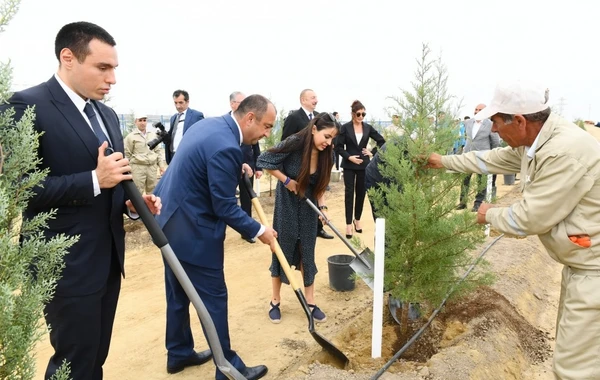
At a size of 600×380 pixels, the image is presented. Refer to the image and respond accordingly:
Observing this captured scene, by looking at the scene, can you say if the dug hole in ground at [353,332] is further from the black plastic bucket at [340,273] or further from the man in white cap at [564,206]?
the man in white cap at [564,206]

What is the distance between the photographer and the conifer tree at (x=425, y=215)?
348 cm

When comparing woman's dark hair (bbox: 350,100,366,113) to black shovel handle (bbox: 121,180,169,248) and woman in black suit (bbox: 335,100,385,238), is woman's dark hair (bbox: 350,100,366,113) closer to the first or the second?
woman in black suit (bbox: 335,100,385,238)

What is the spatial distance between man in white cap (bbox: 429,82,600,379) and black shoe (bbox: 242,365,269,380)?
2.14 meters

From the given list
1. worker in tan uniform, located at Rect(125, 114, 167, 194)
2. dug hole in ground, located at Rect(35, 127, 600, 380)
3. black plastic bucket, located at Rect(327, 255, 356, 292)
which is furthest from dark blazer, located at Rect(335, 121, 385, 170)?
worker in tan uniform, located at Rect(125, 114, 167, 194)

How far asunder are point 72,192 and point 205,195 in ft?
3.60

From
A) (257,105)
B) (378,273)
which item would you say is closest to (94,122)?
(257,105)

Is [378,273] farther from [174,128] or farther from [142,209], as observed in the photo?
[174,128]

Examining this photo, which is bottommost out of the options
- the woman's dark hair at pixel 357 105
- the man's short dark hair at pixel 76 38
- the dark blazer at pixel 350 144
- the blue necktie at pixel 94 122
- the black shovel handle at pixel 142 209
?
the dark blazer at pixel 350 144

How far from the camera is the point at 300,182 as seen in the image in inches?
158

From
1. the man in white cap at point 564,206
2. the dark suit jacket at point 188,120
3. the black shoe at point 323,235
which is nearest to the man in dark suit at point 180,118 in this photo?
the dark suit jacket at point 188,120

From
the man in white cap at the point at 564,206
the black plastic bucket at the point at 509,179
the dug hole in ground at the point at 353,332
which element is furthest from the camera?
the black plastic bucket at the point at 509,179

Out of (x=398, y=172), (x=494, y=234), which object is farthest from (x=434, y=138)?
(x=494, y=234)

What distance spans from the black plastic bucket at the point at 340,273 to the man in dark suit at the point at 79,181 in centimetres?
304

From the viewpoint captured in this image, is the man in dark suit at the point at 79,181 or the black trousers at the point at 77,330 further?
the black trousers at the point at 77,330
